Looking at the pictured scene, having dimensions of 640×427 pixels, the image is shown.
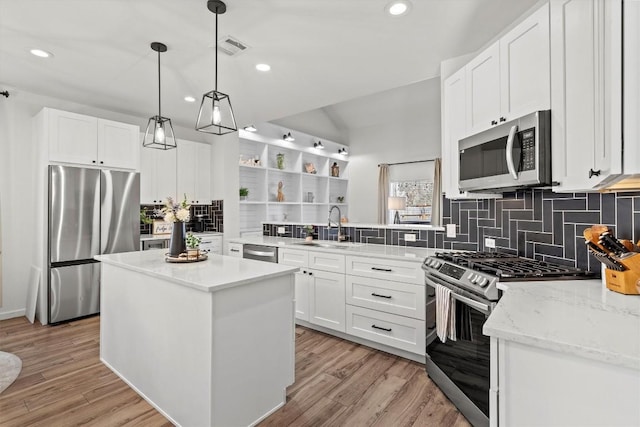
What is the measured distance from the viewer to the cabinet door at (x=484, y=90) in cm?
208

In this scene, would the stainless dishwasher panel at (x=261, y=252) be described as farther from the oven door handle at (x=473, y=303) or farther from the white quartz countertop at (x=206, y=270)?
the oven door handle at (x=473, y=303)

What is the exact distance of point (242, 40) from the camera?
8.54 feet

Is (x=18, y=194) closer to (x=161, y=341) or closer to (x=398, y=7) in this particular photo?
(x=161, y=341)

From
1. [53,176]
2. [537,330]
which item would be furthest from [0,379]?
[537,330]

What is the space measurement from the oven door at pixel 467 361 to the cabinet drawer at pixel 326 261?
1010 mm

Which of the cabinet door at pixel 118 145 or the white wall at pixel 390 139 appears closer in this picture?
the cabinet door at pixel 118 145

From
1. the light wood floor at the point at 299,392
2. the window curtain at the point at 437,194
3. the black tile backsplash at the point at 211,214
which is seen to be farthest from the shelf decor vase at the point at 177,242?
the window curtain at the point at 437,194

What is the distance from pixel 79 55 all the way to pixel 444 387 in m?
3.99

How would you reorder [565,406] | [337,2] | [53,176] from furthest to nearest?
[53,176] < [337,2] < [565,406]

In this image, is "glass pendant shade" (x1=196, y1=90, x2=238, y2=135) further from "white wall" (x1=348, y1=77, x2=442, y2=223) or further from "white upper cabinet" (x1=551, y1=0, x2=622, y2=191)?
"white wall" (x1=348, y1=77, x2=442, y2=223)

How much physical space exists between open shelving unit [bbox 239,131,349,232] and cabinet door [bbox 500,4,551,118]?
156 inches

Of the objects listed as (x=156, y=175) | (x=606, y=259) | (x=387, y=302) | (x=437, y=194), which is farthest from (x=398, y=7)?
(x=437, y=194)

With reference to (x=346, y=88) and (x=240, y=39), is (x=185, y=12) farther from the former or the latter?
(x=346, y=88)

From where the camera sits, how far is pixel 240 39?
2586mm
